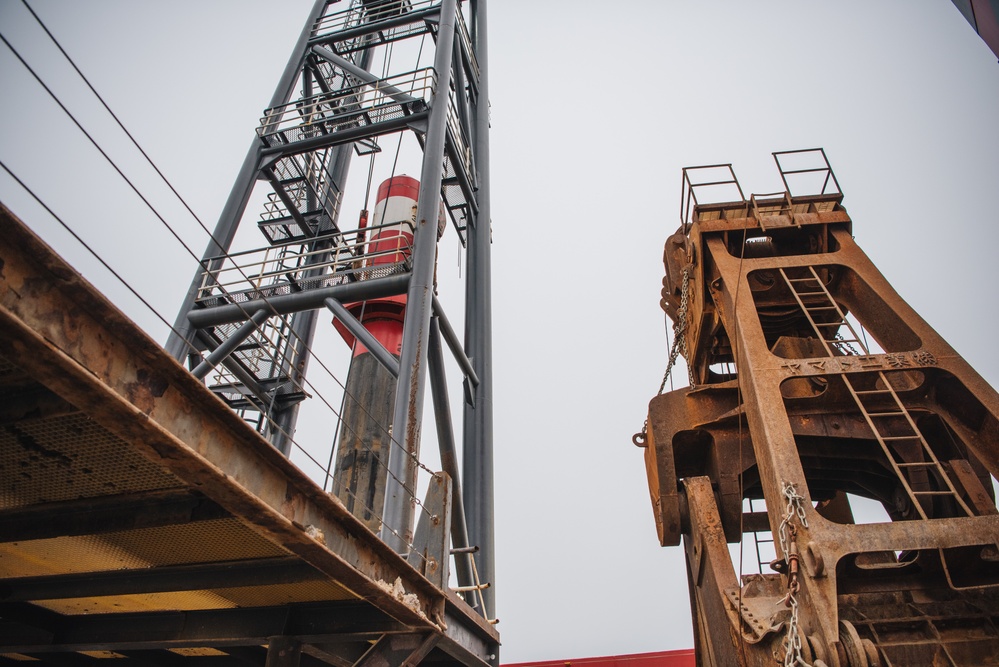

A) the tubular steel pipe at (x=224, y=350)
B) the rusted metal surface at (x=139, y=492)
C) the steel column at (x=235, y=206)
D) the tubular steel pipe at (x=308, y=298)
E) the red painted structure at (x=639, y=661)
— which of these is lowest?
the rusted metal surface at (x=139, y=492)

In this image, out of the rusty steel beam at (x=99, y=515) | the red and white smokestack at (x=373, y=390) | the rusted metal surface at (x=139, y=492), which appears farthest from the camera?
the red and white smokestack at (x=373, y=390)

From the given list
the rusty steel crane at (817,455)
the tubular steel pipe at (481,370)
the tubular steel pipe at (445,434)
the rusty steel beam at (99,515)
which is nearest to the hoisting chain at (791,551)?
the rusty steel crane at (817,455)

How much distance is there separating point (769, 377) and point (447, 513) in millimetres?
3111

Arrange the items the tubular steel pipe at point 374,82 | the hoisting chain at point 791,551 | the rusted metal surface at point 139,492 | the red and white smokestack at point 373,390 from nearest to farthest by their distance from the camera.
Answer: the rusted metal surface at point 139,492
the hoisting chain at point 791,551
the red and white smokestack at point 373,390
the tubular steel pipe at point 374,82

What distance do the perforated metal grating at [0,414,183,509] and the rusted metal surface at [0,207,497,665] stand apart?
0.01 meters

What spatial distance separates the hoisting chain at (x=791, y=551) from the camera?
4.53 metres

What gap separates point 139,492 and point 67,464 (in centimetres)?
39

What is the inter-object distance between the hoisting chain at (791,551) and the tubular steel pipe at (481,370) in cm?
397

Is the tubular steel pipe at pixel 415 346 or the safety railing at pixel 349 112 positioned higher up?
the safety railing at pixel 349 112

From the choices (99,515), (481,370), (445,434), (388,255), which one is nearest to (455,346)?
(481,370)

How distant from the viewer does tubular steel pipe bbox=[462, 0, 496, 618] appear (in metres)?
8.45

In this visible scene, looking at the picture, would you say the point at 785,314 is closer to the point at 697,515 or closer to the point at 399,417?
the point at 697,515

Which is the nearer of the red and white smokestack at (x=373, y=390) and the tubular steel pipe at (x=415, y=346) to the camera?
the tubular steel pipe at (x=415, y=346)

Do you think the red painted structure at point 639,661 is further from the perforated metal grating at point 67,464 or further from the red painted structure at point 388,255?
the perforated metal grating at point 67,464
